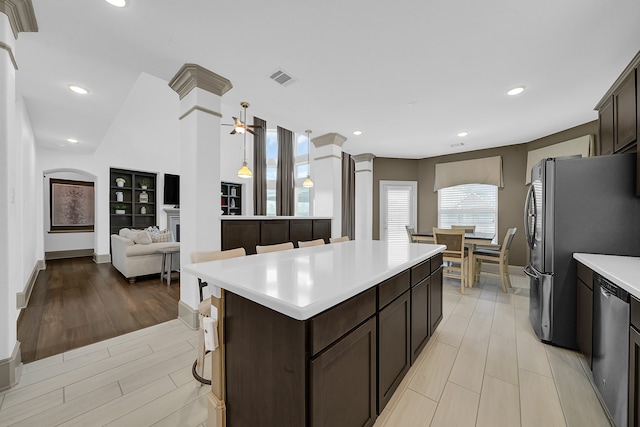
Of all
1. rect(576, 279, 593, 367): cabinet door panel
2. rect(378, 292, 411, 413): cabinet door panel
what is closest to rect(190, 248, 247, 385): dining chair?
rect(378, 292, 411, 413): cabinet door panel

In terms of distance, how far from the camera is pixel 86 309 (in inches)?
121

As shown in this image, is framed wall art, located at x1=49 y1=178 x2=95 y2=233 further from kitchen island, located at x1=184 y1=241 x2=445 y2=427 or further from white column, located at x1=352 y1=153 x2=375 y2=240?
kitchen island, located at x1=184 y1=241 x2=445 y2=427

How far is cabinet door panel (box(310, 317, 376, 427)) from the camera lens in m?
0.92

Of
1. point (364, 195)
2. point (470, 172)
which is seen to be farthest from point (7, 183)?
point (470, 172)

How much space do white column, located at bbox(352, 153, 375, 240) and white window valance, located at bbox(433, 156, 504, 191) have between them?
160cm

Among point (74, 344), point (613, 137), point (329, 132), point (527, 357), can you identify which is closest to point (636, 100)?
point (613, 137)

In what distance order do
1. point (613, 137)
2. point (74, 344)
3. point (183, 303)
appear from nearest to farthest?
point (74, 344) → point (613, 137) → point (183, 303)

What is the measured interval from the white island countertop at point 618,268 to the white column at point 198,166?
2.98 metres

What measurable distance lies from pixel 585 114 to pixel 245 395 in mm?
5148

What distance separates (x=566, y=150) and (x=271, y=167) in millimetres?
6988

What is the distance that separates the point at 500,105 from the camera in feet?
10.4

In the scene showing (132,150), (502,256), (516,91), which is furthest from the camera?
(132,150)

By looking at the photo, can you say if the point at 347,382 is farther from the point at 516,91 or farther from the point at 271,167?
the point at 271,167

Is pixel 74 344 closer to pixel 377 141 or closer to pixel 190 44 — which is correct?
pixel 190 44
